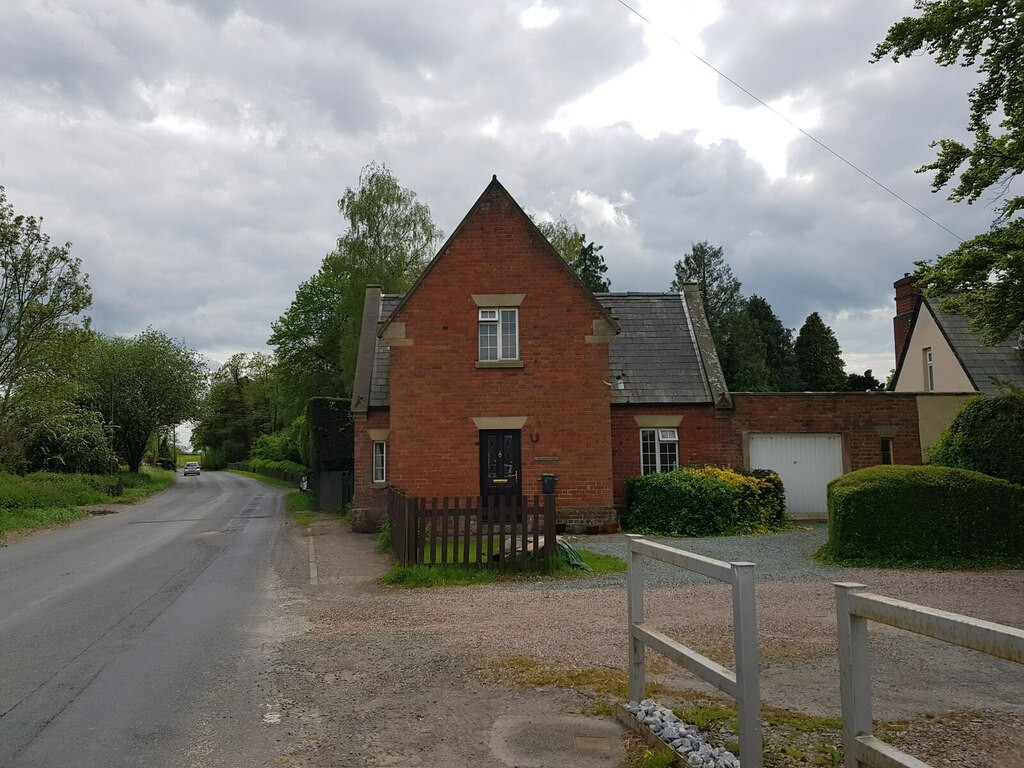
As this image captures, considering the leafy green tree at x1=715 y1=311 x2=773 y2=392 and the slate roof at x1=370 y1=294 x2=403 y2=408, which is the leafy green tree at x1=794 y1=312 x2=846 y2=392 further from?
the slate roof at x1=370 y1=294 x2=403 y2=408

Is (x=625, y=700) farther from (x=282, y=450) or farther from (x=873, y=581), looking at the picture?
(x=282, y=450)

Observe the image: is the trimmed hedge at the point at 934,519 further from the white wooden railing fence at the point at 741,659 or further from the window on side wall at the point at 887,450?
the white wooden railing fence at the point at 741,659

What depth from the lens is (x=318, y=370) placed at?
2254 inches

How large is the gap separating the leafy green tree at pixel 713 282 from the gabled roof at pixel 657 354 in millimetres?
35346

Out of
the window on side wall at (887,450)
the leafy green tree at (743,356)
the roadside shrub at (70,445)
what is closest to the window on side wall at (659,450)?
the window on side wall at (887,450)

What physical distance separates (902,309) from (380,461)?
81.0 feet

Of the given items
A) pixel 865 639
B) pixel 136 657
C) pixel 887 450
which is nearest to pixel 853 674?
pixel 865 639

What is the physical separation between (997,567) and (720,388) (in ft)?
32.3

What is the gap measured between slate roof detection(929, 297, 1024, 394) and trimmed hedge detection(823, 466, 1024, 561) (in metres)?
13.8

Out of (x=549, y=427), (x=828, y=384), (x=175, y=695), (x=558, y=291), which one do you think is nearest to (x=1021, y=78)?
(x=558, y=291)

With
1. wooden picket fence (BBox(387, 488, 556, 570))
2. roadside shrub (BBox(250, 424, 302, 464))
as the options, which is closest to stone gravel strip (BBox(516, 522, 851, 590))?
wooden picket fence (BBox(387, 488, 556, 570))

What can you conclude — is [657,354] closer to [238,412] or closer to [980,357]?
[980,357]

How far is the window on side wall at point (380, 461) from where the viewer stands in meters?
23.2

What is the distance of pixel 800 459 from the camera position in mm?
22156
